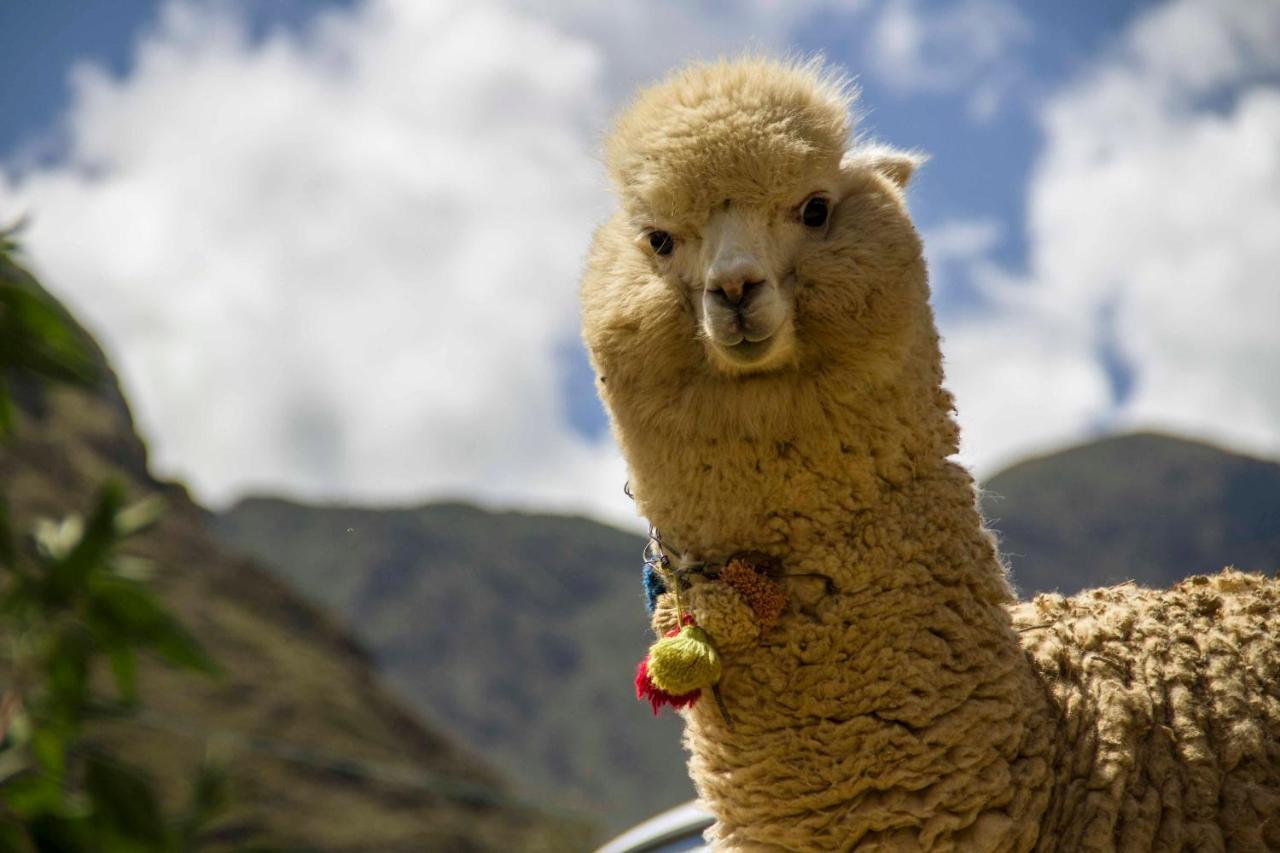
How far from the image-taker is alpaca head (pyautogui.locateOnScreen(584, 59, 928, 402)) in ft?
8.49

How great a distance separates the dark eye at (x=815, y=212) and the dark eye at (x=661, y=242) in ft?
0.93

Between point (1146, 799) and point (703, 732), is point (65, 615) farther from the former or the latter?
point (1146, 799)

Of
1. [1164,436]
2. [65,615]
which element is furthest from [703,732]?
[1164,436]

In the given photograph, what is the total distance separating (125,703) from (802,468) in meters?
1.96

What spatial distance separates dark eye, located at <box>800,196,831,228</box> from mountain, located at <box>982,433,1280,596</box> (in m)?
0.70

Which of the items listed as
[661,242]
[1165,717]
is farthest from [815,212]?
[1165,717]

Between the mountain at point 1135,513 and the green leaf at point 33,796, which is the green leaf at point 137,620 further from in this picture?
the mountain at point 1135,513

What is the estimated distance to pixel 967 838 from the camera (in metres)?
2.38

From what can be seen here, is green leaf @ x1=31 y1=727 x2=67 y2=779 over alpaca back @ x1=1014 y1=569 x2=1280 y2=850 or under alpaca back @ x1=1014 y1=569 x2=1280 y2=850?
under

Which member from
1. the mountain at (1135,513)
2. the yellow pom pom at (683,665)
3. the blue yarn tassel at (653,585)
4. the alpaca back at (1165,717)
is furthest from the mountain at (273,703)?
the alpaca back at (1165,717)

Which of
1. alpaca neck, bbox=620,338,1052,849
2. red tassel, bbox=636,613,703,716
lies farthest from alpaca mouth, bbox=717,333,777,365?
red tassel, bbox=636,613,703,716

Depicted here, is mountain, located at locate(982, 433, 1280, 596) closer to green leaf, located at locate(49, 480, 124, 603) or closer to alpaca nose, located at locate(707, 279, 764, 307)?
alpaca nose, located at locate(707, 279, 764, 307)

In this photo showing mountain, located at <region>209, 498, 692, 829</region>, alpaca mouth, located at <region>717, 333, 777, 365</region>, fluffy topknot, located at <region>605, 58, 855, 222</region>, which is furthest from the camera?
mountain, located at <region>209, 498, 692, 829</region>

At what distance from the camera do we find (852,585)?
257 centimetres
